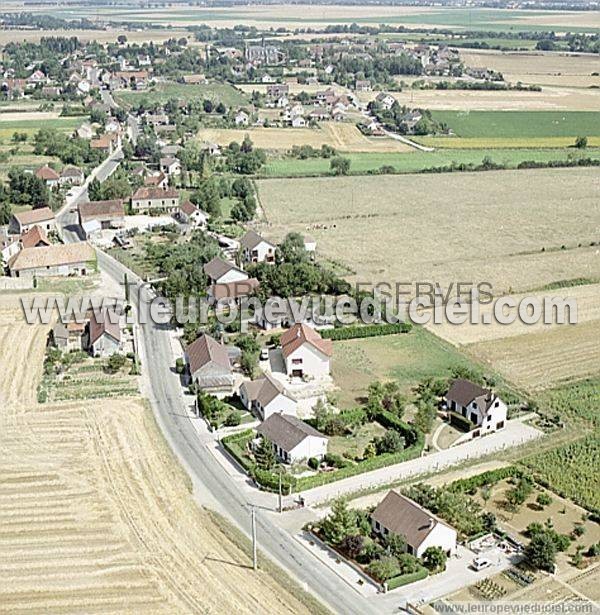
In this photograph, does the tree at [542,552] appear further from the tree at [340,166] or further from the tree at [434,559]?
the tree at [340,166]

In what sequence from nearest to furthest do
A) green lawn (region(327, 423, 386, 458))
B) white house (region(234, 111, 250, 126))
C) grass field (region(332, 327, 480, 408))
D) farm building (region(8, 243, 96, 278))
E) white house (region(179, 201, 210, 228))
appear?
green lawn (region(327, 423, 386, 458)) → grass field (region(332, 327, 480, 408)) → farm building (region(8, 243, 96, 278)) → white house (region(179, 201, 210, 228)) → white house (region(234, 111, 250, 126))

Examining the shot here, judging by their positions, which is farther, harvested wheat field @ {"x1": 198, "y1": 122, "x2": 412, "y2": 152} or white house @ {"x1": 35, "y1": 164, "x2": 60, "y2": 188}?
harvested wheat field @ {"x1": 198, "y1": 122, "x2": 412, "y2": 152}

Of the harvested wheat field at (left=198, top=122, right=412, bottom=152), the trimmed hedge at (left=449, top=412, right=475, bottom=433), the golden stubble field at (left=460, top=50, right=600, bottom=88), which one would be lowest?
the trimmed hedge at (left=449, top=412, right=475, bottom=433)

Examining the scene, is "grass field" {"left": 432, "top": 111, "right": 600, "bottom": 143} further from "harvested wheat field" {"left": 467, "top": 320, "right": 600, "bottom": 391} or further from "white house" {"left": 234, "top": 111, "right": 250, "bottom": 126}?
"harvested wheat field" {"left": 467, "top": 320, "right": 600, "bottom": 391}

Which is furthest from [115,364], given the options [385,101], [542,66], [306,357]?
[542,66]

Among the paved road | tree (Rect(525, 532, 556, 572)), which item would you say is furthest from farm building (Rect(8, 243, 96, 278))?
tree (Rect(525, 532, 556, 572))

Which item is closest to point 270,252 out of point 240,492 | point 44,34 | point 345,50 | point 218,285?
point 218,285
